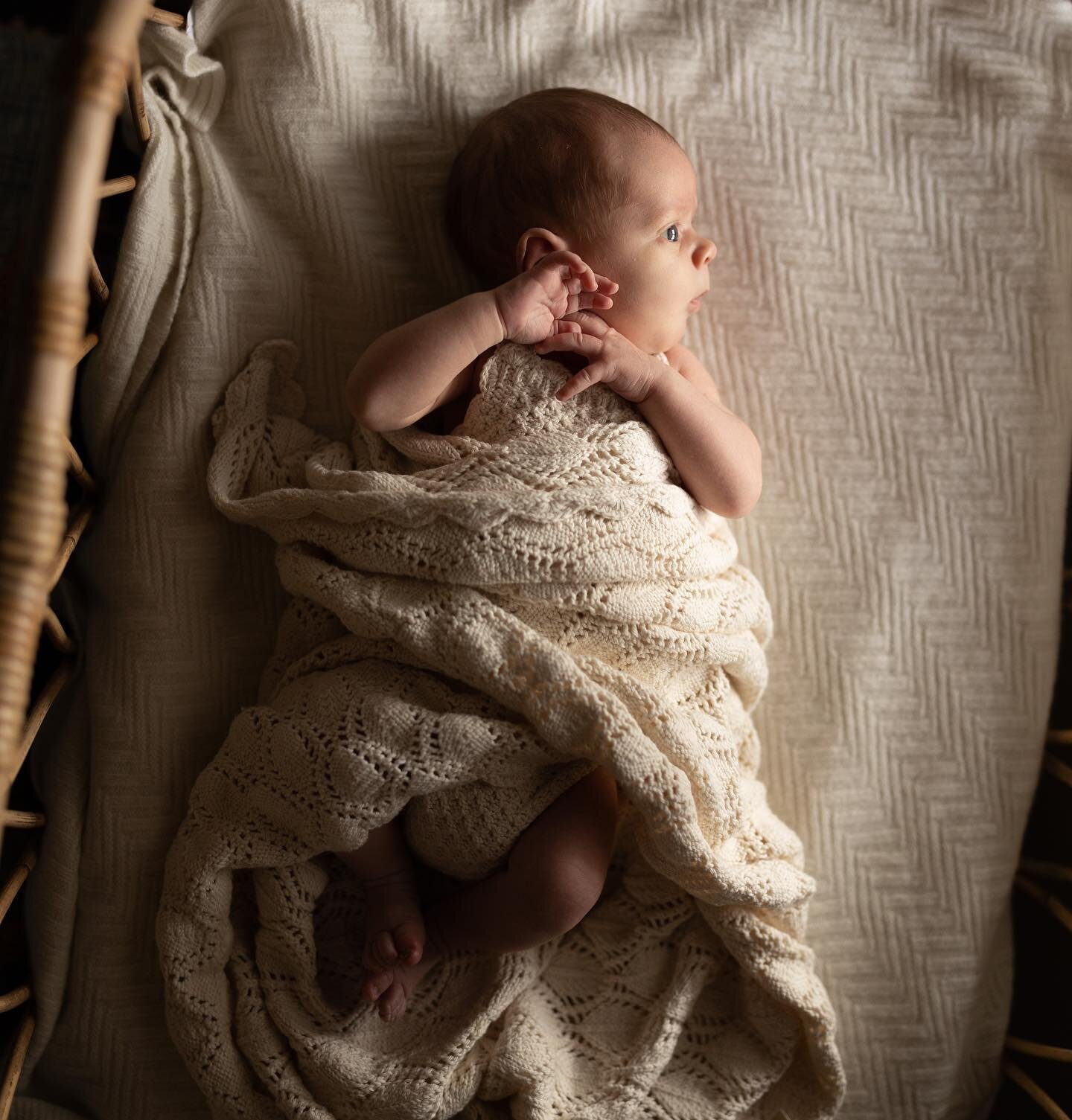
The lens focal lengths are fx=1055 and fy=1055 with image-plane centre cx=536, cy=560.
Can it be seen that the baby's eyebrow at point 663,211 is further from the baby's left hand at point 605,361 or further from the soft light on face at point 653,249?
the baby's left hand at point 605,361

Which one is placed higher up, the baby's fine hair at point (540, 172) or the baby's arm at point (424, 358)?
the baby's fine hair at point (540, 172)

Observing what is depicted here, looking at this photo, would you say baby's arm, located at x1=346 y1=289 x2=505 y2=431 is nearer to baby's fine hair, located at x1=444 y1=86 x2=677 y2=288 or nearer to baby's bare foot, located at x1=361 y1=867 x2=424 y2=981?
baby's fine hair, located at x1=444 y1=86 x2=677 y2=288

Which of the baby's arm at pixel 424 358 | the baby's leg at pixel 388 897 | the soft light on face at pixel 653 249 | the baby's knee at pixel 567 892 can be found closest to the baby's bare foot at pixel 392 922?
the baby's leg at pixel 388 897

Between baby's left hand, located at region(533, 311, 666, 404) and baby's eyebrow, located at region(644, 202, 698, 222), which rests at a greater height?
baby's eyebrow, located at region(644, 202, 698, 222)

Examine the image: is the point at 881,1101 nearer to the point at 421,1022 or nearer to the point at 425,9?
the point at 421,1022

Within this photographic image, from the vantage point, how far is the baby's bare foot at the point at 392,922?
0.91m

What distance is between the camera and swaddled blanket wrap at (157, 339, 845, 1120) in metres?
0.89

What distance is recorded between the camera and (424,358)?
95 cm

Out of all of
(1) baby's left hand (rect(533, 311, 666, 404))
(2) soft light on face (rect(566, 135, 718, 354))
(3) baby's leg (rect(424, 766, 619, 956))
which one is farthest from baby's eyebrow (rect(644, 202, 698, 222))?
(3) baby's leg (rect(424, 766, 619, 956))

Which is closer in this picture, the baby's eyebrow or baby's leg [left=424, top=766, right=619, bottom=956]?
baby's leg [left=424, top=766, right=619, bottom=956]

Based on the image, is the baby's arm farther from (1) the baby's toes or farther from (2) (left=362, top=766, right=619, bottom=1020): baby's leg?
(1) the baby's toes

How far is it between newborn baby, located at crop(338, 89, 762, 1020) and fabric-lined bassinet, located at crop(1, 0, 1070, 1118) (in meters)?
0.11

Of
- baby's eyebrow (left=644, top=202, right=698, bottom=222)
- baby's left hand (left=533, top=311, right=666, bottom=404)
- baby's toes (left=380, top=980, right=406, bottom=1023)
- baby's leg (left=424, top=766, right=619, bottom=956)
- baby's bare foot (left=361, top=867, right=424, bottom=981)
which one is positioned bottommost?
baby's toes (left=380, top=980, right=406, bottom=1023)

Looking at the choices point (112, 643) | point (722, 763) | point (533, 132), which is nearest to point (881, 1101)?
point (722, 763)
